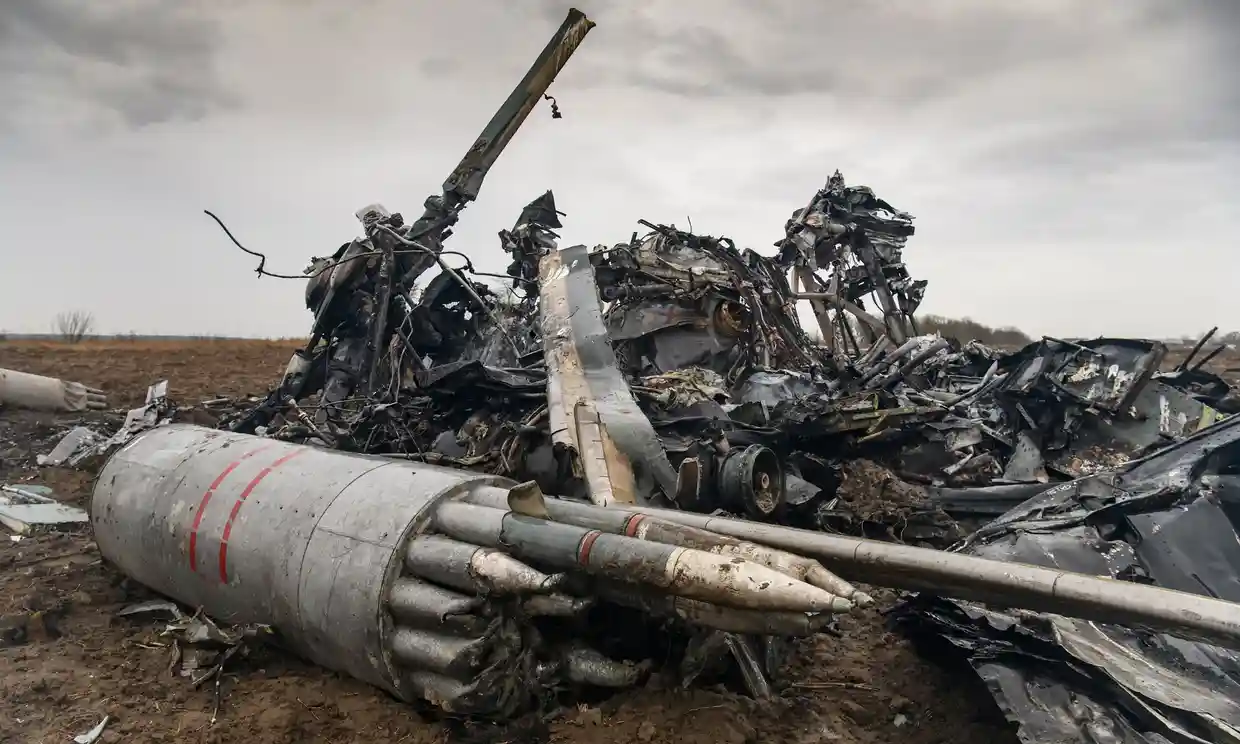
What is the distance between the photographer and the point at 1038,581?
321cm

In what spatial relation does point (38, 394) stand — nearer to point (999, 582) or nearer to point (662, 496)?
point (662, 496)

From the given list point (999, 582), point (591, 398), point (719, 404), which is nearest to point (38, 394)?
point (591, 398)

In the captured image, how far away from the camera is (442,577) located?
3979mm

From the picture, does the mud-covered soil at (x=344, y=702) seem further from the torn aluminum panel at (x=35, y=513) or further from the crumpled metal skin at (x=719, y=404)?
the torn aluminum panel at (x=35, y=513)

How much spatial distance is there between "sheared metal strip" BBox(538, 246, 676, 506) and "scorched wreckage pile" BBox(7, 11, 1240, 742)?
3 cm

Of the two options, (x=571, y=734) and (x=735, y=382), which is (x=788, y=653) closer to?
(x=571, y=734)

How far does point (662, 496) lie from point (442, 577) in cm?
212

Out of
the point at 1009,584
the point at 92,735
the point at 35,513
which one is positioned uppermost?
the point at 1009,584

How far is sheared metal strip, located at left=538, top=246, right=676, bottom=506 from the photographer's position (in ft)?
18.7

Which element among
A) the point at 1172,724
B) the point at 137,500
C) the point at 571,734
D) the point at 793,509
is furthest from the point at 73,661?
the point at 1172,724

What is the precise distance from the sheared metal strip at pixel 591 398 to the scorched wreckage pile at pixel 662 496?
0.09 ft

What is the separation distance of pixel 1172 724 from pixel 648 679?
2220 millimetres

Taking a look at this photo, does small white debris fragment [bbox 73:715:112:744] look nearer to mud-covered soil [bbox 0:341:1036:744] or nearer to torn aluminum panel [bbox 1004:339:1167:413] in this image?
mud-covered soil [bbox 0:341:1036:744]

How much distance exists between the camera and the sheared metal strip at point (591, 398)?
5.69 m
